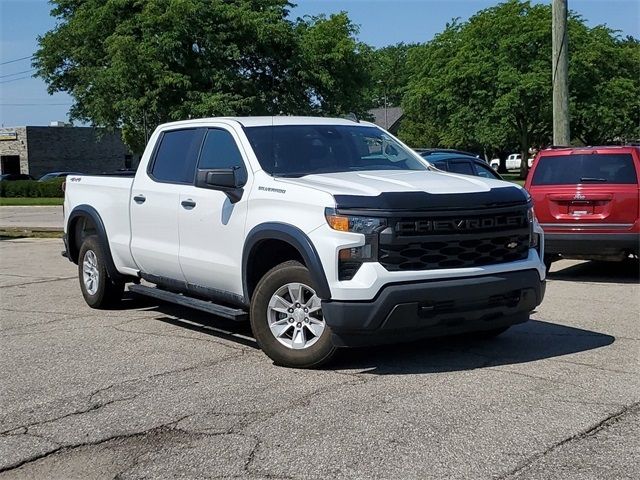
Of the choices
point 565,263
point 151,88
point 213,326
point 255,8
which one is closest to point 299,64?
point 255,8

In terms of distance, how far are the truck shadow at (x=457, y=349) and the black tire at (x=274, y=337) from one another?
208 mm

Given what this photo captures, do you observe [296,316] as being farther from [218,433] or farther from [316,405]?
[218,433]

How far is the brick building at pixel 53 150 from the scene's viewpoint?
59.6 metres

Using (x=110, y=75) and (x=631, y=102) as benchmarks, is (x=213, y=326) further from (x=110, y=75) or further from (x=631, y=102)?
(x=631, y=102)

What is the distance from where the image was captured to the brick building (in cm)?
5956

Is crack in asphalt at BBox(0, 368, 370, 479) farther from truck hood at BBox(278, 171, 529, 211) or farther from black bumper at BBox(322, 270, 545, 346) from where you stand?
truck hood at BBox(278, 171, 529, 211)

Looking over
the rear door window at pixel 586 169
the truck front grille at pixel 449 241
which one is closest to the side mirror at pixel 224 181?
the truck front grille at pixel 449 241

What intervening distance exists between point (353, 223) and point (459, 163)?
783cm

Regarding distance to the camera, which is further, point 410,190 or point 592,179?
point 592,179

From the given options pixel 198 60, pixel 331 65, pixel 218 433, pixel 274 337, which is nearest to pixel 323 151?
pixel 274 337

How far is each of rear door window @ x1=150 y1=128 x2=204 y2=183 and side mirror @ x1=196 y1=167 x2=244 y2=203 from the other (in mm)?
779

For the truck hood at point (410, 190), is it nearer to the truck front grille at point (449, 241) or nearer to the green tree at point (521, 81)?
the truck front grille at point (449, 241)

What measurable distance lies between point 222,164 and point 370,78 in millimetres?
37746

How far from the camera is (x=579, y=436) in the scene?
4719mm
